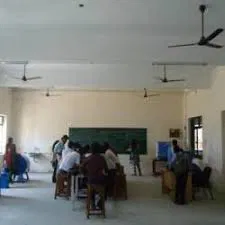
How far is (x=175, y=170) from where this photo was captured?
28.6 ft

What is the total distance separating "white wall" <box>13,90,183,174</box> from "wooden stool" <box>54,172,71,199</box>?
663 centimetres

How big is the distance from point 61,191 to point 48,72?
358cm

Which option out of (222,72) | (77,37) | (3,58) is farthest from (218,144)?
(3,58)

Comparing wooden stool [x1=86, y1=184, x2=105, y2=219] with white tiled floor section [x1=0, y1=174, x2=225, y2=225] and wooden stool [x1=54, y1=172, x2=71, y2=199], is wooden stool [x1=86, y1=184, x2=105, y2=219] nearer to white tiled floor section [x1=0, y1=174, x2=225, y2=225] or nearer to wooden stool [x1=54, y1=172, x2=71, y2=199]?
white tiled floor section [x1=0, y1=174, x2=225, y2=225]

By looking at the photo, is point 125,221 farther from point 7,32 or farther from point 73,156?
point 7,32

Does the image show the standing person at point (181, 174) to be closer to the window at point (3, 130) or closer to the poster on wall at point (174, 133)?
the poster on wall at point (174, 133)

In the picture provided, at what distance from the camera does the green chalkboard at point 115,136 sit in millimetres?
15594

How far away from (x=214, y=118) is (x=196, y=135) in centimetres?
283

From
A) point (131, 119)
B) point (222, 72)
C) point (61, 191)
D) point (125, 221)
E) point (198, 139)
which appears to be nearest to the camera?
point (125, 221)

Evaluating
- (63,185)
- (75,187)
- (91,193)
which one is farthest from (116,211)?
(63,185)

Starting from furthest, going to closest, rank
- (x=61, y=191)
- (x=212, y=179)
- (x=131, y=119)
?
(x=131, y=119) → (x=212, y=179) → (x=61, y=191)

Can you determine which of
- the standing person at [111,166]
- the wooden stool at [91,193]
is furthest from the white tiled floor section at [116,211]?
the standing person at [111,166]

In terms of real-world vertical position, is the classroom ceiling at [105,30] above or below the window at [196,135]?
above

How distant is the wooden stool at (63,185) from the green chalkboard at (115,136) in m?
6.41
